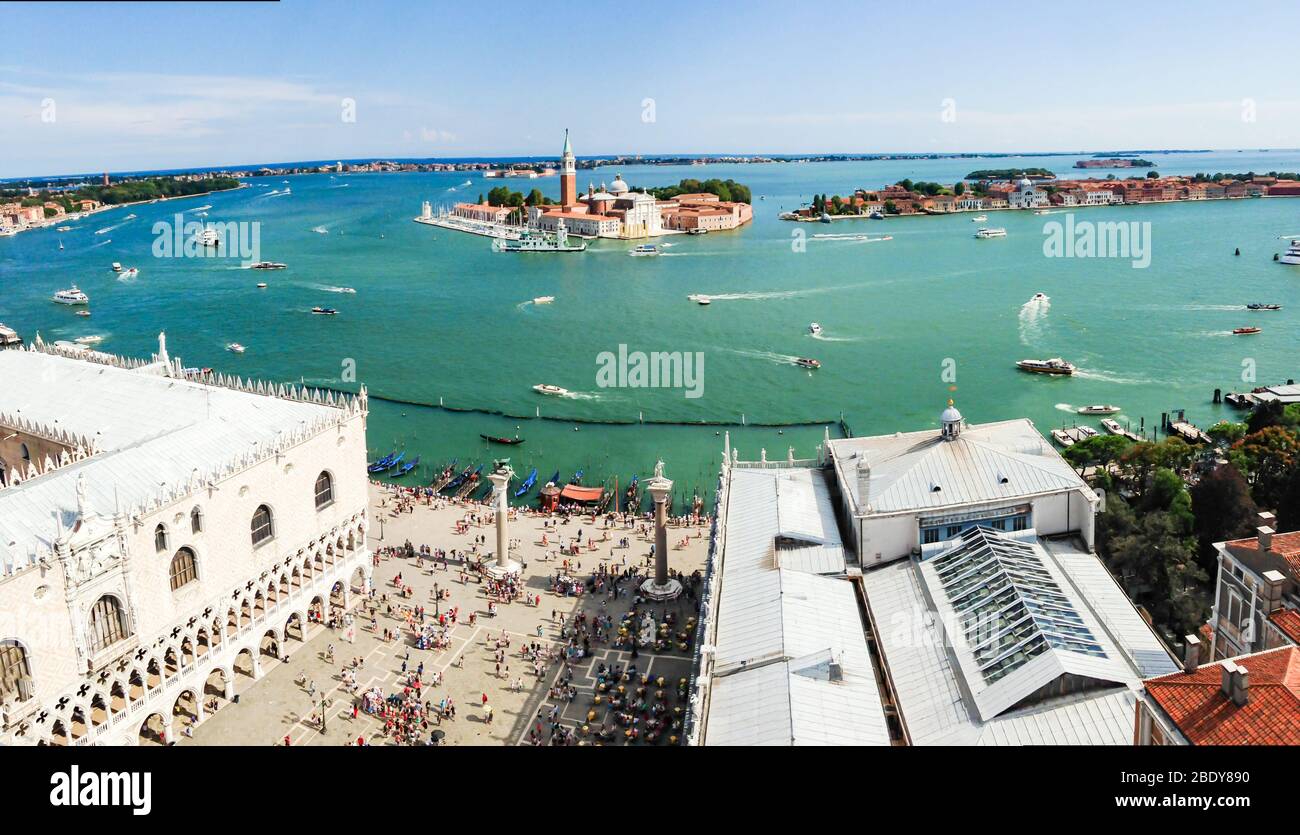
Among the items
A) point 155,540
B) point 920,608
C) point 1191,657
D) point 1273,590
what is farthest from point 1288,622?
point 155,540

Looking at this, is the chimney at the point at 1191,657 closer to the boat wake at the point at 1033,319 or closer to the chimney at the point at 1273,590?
the chimney at the point at 1273,590

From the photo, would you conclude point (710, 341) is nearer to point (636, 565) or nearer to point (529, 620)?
point (636, 565)

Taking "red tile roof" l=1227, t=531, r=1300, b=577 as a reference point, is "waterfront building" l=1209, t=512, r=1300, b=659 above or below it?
below

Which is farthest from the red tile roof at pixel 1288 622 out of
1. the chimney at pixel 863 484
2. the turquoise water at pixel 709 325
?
the turquoise water at pixel 709 325

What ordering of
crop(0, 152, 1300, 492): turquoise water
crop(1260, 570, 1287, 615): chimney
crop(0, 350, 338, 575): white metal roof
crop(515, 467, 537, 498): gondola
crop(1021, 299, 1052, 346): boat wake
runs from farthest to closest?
1. crop(1021, 299, 1052, 346): boat wake
2. crop(0, 152, 1300, 492): turquoise water
3. crop(515, 467, 537, 498): gondola
4. crop(0, 350, 338, 575): white metal roof
5. crop(1260, 570, 1287, 615): chimney

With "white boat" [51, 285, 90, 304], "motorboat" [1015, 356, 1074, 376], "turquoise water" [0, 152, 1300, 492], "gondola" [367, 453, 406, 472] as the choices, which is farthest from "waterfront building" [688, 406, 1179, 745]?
"white boat" [51, 285, 90, 304]

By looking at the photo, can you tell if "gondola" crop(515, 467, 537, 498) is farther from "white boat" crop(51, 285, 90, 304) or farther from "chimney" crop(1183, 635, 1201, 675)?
"white boat" crop(51, 285, 90, 304)

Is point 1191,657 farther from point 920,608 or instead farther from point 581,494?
point 581,494
